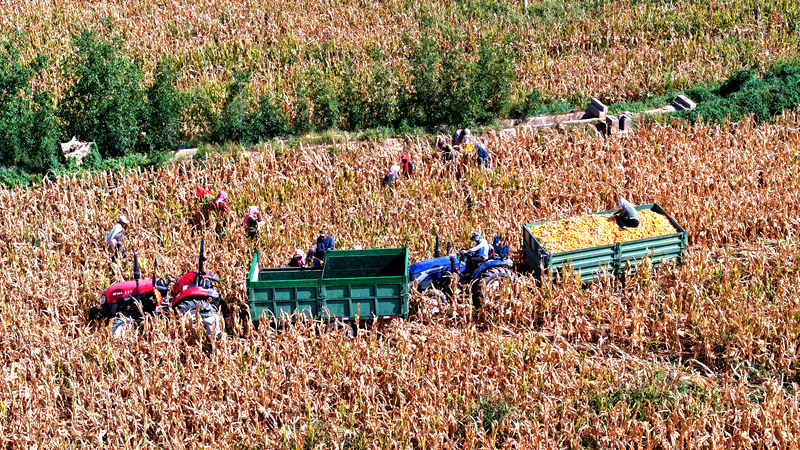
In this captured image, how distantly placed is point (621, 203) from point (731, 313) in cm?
308

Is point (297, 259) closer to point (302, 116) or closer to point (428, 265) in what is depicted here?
point (428, 265)

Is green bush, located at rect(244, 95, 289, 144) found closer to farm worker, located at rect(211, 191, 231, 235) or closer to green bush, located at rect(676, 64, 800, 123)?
farm worker, located at rect(211, 191, 231, 235)

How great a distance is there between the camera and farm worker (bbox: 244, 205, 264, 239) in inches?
704

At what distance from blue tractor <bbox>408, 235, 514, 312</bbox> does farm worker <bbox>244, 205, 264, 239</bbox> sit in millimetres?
3946

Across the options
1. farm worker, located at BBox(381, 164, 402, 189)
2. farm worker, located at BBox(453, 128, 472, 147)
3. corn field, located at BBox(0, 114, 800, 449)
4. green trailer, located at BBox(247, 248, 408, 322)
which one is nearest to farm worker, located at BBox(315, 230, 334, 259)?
corn field, located at BBox(0, 114, 800, 449)

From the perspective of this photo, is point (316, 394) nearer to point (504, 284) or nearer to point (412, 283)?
Answer: point (412, 283)

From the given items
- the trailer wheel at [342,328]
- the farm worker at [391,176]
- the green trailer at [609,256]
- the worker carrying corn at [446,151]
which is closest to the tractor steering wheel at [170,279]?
the trailer wheel at [342,328]

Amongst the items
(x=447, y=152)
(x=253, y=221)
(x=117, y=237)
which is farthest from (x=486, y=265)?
(x=117, y=237)

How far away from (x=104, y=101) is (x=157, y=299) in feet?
29.4

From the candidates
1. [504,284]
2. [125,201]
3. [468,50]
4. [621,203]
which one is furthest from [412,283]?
[468,50]

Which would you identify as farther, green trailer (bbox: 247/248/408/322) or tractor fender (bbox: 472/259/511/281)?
tractor fender (bbox: 472/259/511/281)

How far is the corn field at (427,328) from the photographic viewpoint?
1253cm

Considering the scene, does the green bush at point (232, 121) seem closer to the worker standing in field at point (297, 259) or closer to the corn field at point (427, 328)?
the corn field at point (427, 328)

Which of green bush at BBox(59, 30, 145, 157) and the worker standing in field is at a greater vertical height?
green bush at BBox(59, 30, 145, 157)
